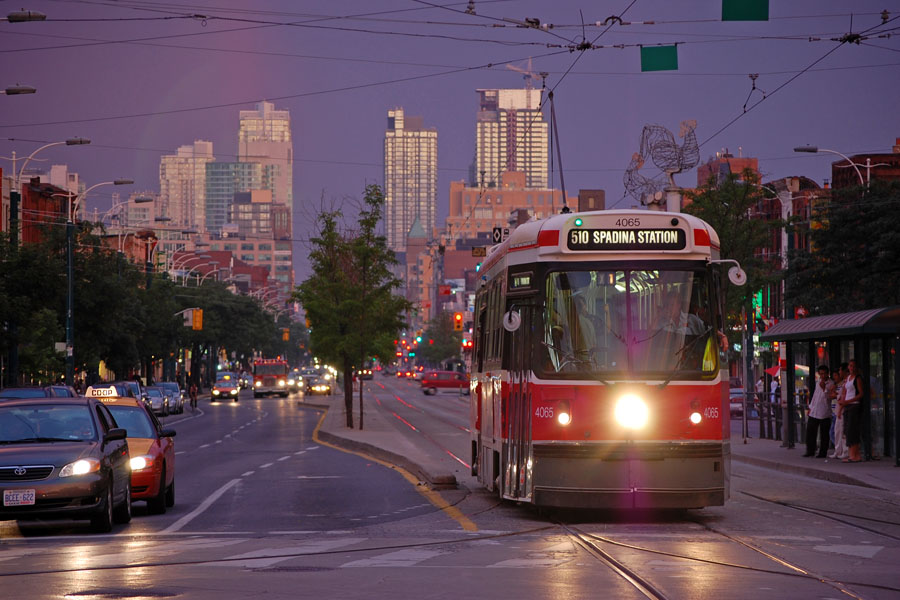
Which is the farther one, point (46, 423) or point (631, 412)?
point (46, 423)

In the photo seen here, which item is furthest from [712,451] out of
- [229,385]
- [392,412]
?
[229,385]

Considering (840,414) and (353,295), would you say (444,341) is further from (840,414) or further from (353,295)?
(840,414)

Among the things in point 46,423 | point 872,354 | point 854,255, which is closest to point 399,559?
point 46,423

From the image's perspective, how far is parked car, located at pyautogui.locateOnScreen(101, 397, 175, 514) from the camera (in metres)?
18.5

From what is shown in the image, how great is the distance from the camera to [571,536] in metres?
14.5

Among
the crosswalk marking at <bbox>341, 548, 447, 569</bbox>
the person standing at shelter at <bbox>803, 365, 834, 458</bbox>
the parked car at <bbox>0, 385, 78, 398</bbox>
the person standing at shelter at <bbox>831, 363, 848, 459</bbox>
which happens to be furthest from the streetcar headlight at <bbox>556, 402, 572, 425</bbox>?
the parked car at <bbox>0, 385, 78, 398</bbox>

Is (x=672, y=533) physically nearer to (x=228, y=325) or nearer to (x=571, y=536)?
(x=571, y=536)

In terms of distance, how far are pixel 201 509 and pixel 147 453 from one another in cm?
118

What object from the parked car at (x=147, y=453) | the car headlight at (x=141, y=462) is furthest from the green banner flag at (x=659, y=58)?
the car headlight at (x=141, y=462)

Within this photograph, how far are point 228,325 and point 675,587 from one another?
4289 inches

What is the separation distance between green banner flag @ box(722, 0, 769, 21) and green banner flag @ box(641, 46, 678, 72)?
3.07 meters

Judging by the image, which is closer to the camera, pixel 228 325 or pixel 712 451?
pixel 712 451

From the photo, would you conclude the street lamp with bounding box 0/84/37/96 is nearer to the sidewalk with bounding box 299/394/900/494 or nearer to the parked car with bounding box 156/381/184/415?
the sidewalk with bounding box 299/394/900/494

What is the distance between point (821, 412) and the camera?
28734 mm
